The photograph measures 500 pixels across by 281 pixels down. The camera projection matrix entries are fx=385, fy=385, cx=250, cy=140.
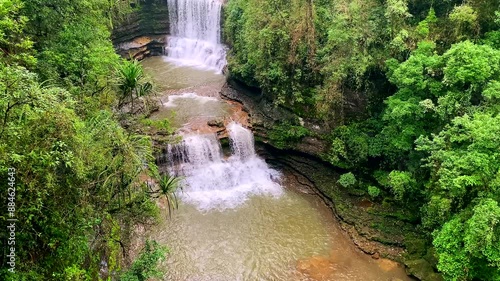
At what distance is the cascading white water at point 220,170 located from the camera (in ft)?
56.1

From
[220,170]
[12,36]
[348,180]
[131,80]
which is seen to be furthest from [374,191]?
[12,36]

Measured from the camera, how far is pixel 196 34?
29.5 meters

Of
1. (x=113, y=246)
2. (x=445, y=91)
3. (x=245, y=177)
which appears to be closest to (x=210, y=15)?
(x=245, y=177)

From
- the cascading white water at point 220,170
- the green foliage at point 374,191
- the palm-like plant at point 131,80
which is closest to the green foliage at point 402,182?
the green foliage at point 374,191

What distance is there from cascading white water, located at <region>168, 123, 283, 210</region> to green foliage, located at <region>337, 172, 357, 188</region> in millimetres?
2795

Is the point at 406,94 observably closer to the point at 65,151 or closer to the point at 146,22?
the point at 65,151

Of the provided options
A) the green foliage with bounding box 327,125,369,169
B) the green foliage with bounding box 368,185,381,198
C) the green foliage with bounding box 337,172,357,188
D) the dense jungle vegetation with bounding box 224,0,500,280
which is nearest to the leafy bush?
the dense jungle vegetation with bounding box 224,0,500,280

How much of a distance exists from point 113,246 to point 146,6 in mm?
24122

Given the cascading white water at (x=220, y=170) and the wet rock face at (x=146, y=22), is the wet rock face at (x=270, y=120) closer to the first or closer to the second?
the cascading white water at (x=220, y=170)

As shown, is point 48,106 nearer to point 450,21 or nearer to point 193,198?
point 193,198

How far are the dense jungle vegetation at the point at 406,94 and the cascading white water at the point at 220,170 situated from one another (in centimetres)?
262

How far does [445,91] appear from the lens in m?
12.7

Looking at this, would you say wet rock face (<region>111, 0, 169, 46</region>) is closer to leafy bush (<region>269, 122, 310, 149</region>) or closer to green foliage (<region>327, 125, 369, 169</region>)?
leafy bush (<region>269, 122, 310, 149</region>)

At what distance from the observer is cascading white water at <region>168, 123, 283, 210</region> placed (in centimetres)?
1711
